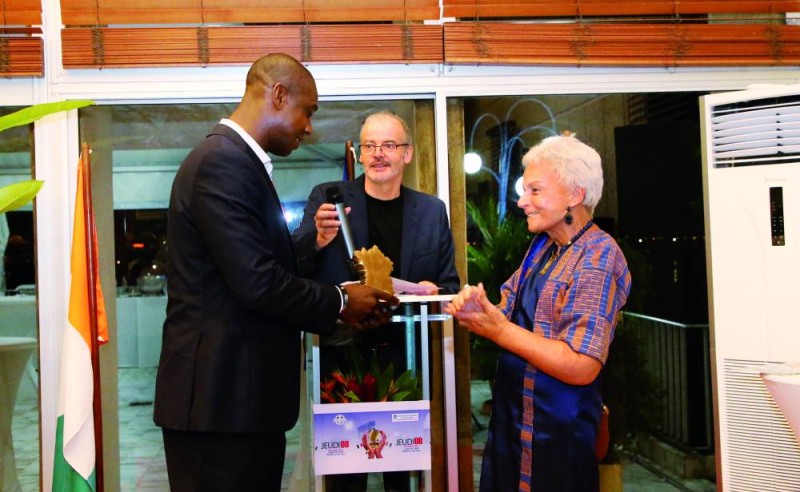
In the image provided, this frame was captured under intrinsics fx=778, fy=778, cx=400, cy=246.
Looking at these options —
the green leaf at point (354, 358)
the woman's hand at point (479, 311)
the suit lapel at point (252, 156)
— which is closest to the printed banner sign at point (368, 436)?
the green leaf at point (354, 358)

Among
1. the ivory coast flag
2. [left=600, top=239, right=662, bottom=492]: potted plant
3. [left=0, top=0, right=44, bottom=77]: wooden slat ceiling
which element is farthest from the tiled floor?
[left=0, top=0, right=44, bottom=77]: wooden slat ceiling

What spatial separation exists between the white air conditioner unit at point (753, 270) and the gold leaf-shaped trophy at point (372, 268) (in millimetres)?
1206

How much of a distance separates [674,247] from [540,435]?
1.87m

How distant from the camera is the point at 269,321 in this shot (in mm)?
1955

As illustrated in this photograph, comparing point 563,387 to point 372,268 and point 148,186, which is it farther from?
point 148,186

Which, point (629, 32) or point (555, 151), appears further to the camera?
point (629, 32)

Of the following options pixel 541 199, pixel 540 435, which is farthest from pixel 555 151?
pixel 540 435

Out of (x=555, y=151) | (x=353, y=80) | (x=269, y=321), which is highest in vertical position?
(x=353, y=80)

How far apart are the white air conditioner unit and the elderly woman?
0.87 meters

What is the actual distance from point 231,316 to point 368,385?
61 cm

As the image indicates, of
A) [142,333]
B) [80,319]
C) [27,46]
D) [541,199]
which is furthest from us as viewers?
[142,333]

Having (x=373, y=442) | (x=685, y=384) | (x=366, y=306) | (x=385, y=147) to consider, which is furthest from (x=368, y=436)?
(x=685, y=384)

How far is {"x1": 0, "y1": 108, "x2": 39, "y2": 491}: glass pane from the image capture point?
3246 millimetres

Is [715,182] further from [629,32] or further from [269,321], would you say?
[269,321]
